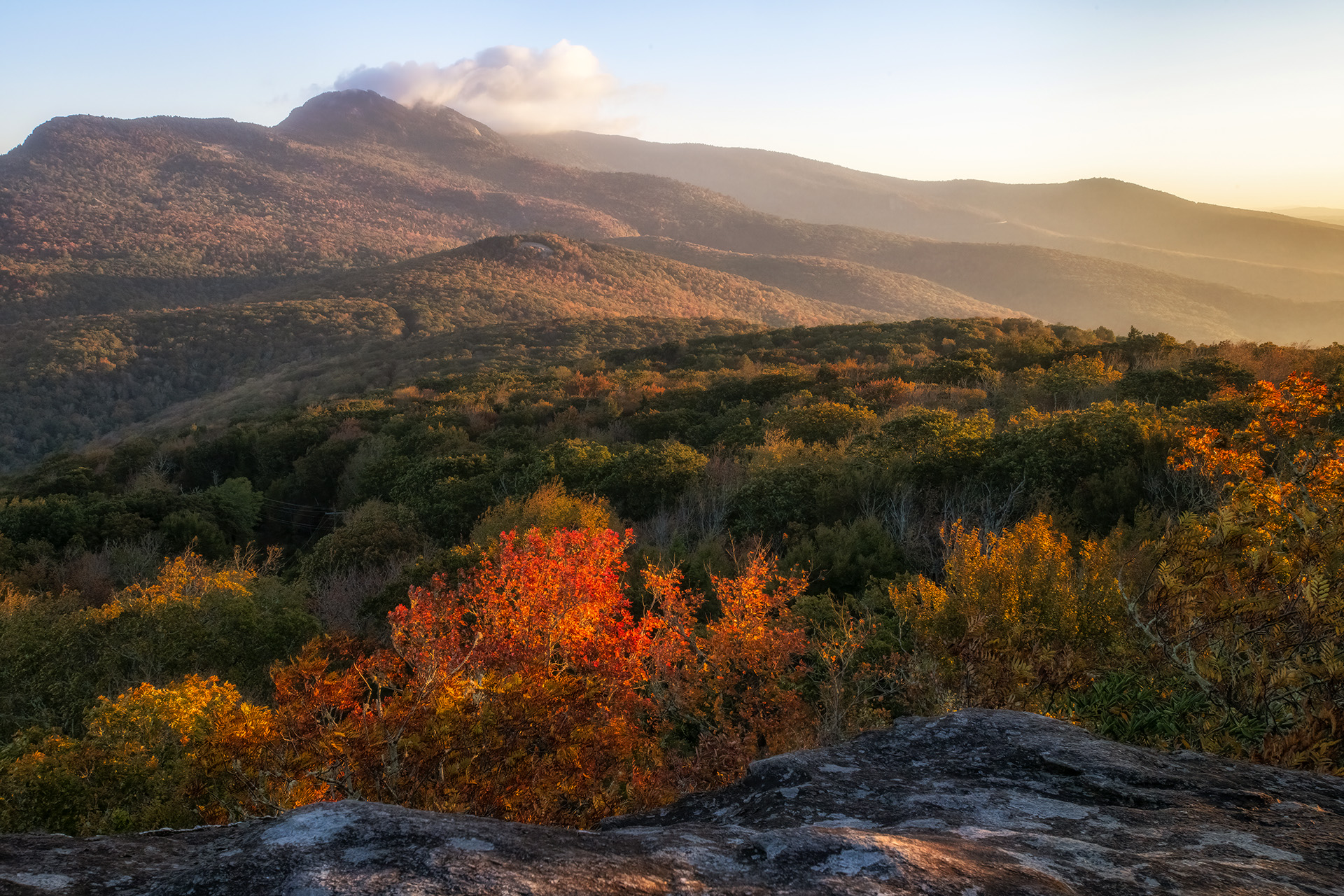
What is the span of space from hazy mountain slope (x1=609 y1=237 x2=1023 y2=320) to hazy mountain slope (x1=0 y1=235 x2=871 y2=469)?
6.82 m

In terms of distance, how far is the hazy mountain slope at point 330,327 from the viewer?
2007 inches

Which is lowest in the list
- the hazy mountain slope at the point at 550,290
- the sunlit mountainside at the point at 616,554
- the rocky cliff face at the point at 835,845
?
the sunlit mountainside at the point at 616,554

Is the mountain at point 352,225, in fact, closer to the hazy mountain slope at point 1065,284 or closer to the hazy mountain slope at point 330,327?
the hazy mountain slope at point 1065,284

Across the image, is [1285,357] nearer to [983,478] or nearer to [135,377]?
[983,478]

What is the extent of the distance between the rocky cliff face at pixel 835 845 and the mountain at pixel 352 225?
291 feet

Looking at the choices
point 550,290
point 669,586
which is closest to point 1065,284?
point 550,290

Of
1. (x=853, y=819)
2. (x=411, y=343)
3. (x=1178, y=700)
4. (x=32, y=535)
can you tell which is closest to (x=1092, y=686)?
(x=1178, y=700)

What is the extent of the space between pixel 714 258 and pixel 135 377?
78.6m

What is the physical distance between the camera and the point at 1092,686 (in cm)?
563

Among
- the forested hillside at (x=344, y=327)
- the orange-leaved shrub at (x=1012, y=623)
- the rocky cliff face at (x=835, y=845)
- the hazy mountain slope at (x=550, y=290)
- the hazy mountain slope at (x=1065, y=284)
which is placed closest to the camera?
the rocky cliff face at (x=835, y=845)

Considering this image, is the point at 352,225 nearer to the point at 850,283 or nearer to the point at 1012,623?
the point at 850,283

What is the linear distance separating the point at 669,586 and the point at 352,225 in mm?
122158

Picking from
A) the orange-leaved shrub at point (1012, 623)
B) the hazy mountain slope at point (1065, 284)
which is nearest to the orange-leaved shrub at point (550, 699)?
the orange-leaved shrub at point (1012, 623)

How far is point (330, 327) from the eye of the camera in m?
64.5
